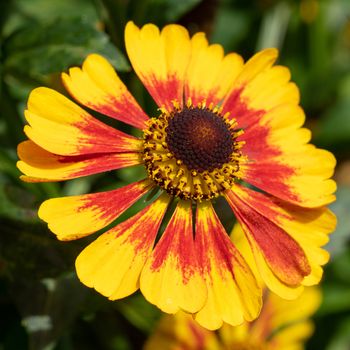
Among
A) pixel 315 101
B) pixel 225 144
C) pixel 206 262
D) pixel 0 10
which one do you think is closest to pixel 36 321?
pixel 206 262

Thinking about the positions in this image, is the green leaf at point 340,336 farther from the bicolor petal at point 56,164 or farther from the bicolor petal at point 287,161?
the bicolor petal at point 56,164

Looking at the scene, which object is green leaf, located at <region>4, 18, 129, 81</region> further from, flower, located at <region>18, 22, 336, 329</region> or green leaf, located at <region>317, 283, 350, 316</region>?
green leaf, located at <region>317, 283, 350, 316</region>

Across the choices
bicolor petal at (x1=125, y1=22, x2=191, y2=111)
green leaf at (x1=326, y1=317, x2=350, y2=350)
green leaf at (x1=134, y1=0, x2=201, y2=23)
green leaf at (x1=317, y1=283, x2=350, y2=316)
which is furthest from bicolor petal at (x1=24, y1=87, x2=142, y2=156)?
green leaf at (x1=326, y1=317, x2=350, y2=350)

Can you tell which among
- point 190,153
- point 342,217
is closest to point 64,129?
point 190,153

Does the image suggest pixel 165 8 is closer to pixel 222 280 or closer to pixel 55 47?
pixel 55 47

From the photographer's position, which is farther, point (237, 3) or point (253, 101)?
point (237, 3)

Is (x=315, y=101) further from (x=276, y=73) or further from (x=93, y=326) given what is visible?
(x=93, y=326)

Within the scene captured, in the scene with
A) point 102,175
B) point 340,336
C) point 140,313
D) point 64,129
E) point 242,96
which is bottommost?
point 340,336
